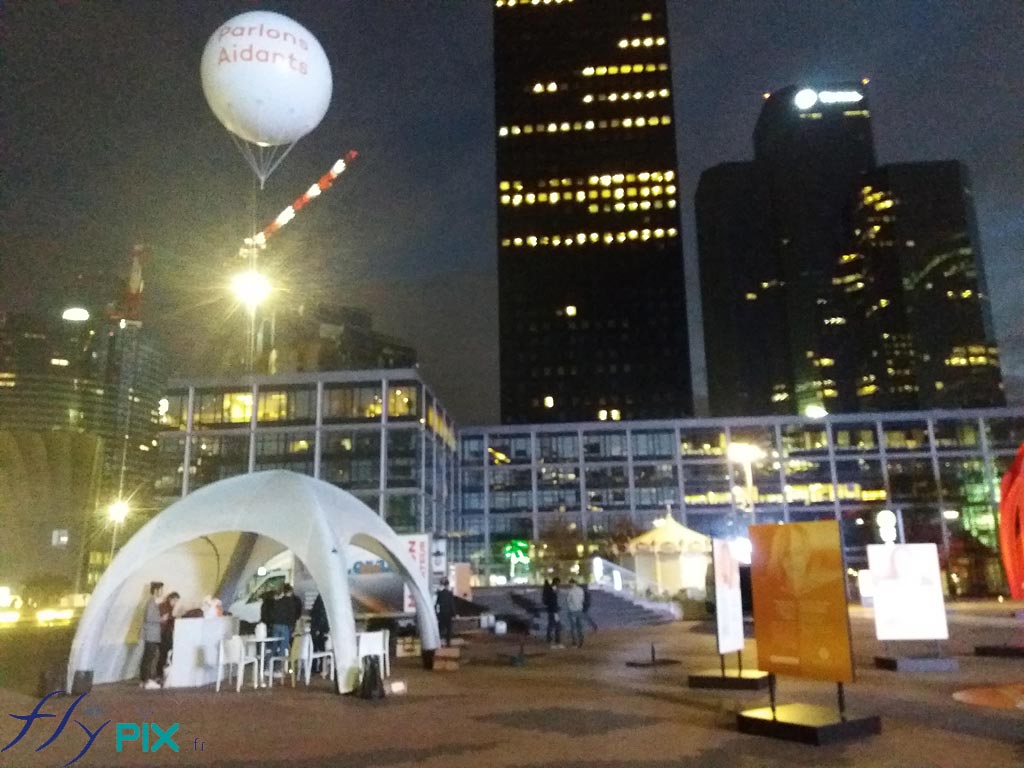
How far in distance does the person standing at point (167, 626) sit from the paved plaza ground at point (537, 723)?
83 cm

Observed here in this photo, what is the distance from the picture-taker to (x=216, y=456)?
70.3 m

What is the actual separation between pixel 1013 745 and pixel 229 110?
48.4 ft

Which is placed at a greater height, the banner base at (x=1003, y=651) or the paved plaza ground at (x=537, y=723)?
the paved plaza ground at (x=537, y=723)

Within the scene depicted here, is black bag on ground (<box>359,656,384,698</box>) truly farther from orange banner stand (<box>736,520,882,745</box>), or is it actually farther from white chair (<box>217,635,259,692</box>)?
orange banner stand (<box>736,520,882,745</box>)

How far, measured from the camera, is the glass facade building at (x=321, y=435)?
6656 centimetres

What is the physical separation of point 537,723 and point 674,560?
1108 inches

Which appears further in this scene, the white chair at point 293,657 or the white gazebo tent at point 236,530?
the white chair at point 293,657

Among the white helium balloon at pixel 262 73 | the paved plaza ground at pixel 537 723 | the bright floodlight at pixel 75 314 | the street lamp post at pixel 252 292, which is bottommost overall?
the paved plaza ground at pixel 537 723

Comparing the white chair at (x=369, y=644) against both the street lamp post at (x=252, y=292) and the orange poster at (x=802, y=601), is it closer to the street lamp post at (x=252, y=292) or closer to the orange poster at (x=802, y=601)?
the orange poster at (x=802, y=601)

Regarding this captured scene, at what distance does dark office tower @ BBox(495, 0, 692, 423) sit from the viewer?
124 m

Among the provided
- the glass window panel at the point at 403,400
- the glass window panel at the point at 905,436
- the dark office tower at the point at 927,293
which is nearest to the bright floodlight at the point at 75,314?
the glass window panel at the point at 403,400

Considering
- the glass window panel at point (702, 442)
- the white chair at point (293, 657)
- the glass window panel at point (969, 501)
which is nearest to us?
the white chair at point (293, 657)

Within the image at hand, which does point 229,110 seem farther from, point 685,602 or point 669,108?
point 669,108

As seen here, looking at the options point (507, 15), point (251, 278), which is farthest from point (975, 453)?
point (507, 15)
